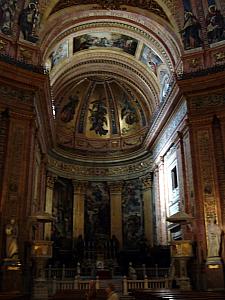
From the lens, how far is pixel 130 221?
21672 mm

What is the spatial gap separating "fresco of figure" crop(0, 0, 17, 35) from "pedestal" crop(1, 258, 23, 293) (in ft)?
29.6

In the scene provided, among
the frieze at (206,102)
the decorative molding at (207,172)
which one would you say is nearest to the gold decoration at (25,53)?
the frieze at (206,102)

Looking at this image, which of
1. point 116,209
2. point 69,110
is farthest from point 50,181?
point 69,110

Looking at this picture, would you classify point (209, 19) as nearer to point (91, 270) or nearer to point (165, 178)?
point (165, 178)

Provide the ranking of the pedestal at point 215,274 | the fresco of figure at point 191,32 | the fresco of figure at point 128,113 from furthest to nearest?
the fresco of figure at point 128,113
the fresco of figure at point 191,32
the pedestal at point 215,274

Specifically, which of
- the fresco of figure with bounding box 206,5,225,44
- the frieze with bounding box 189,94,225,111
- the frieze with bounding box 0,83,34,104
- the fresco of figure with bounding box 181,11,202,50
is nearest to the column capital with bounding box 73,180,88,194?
the frieze with bounding box 0,83,34,104

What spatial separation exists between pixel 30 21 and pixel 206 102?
818 centimetres

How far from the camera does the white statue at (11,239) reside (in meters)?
A: 11.6

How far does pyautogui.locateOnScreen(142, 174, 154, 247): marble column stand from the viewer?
2060cm

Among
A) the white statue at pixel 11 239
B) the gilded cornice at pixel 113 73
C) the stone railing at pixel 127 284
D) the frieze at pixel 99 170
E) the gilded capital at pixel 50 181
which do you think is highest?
the gilded cornice at pixel 113 73

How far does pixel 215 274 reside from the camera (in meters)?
12.0

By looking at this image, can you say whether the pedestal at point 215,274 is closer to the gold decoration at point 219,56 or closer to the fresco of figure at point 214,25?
the gold decoration at point 219,56

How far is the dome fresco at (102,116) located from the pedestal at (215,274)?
11688 mm

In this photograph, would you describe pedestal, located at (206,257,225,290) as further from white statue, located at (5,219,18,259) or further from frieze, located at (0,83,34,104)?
frieze, located at (0,83,34,104)
